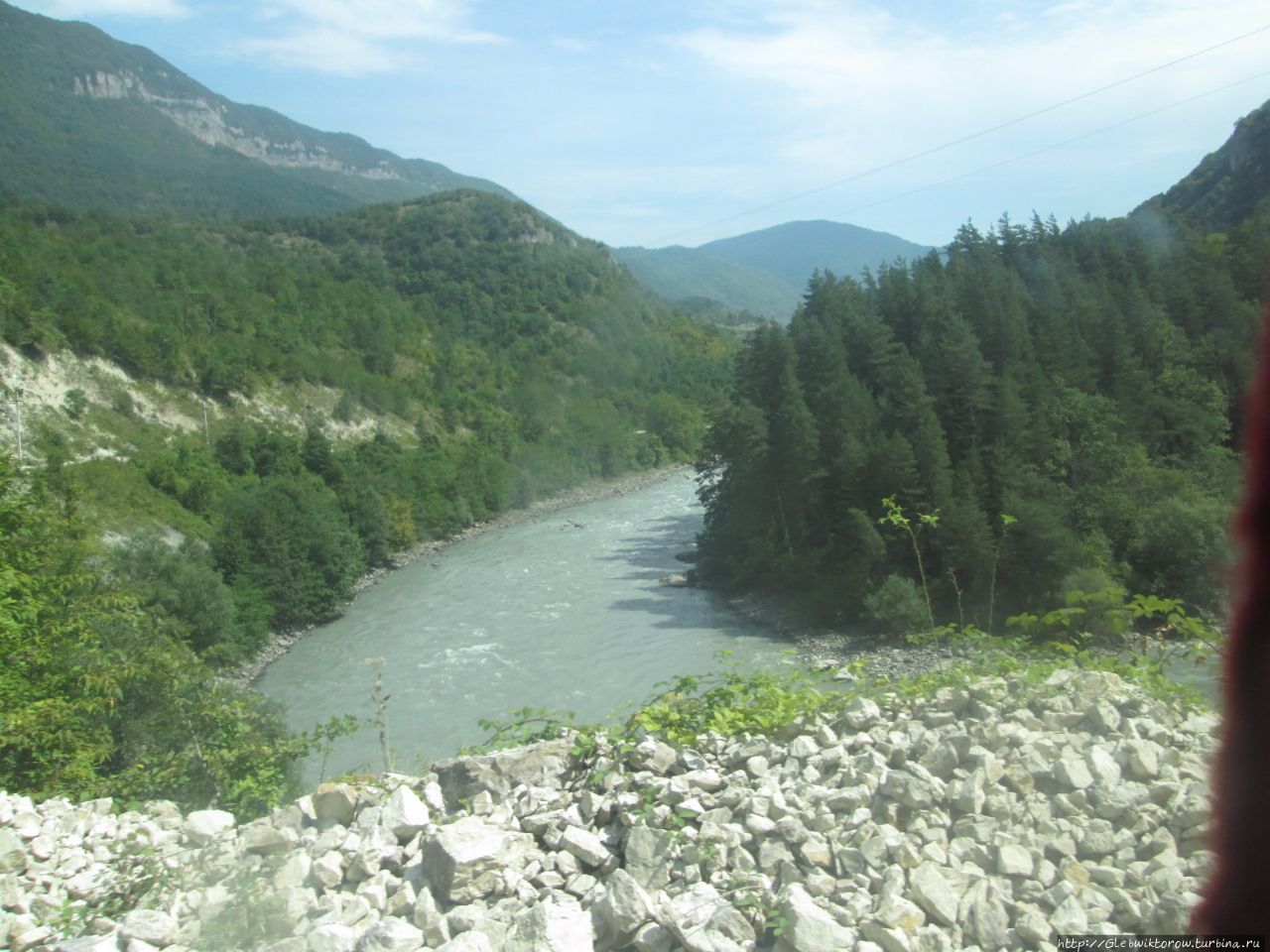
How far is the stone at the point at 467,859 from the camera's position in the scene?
2.92m

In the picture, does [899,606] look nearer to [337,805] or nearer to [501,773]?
[501,773]

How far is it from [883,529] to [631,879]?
19.6 metres

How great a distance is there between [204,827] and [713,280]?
5446 inches

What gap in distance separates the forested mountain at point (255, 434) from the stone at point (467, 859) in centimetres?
231

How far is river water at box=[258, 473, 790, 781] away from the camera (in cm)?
1491

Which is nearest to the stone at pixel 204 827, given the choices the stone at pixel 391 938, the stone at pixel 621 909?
the stone at pixel 391 938

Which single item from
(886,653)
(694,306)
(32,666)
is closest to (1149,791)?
(32,666)

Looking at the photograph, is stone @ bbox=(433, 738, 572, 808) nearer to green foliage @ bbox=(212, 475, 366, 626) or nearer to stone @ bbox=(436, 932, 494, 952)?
stone @ bbox=(436, 932, 494, 952)

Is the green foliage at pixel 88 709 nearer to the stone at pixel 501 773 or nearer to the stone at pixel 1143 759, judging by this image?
the stone at pixel 501 773

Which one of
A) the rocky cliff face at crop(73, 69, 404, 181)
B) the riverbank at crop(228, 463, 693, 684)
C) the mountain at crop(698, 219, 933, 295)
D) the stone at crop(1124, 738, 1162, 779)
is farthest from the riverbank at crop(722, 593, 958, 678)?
the mountain at crop(698, 219, 933, 295)

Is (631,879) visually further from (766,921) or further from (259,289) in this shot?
(259,289)

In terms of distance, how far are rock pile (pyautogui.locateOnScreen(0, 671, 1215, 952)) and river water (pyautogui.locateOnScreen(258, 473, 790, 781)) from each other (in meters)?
6.60

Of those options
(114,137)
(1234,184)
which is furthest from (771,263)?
(1234,184)

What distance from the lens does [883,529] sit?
70.4 ft
